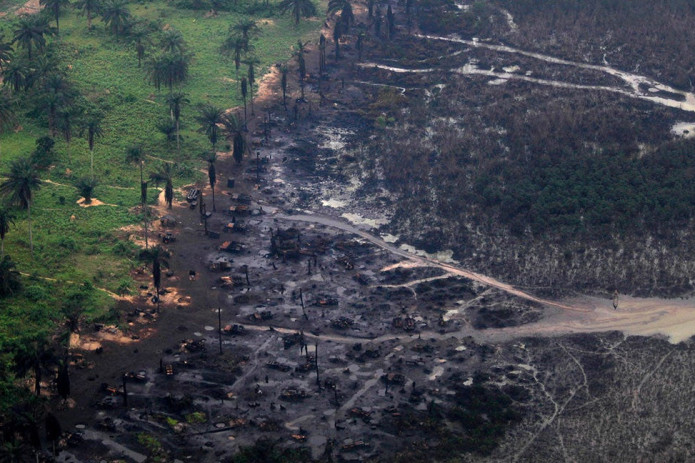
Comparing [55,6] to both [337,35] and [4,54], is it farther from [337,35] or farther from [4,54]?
[337,35]

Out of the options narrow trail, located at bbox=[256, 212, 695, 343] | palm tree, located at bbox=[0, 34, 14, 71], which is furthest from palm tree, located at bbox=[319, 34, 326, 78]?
narrow trail, located at bbox=[256, 212, 695, 343]

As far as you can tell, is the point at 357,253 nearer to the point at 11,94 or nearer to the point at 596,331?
the point at 596,331

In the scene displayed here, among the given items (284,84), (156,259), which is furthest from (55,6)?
(156,259)

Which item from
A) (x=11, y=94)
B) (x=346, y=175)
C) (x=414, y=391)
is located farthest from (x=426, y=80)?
(x=414, y=391)

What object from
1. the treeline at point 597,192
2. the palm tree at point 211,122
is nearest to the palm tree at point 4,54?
the palm tree at point 211,122

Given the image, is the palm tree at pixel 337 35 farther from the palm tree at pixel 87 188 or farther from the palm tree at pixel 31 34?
the palm tree at pixel 87 188

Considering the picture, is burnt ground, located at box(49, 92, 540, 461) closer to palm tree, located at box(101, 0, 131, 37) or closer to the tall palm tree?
the tall palm tree
